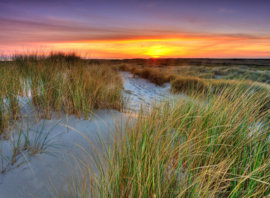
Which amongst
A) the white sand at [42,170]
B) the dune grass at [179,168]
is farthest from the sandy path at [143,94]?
the white sand at [42,170]

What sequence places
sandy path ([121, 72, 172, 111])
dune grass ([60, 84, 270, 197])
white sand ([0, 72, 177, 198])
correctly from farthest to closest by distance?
1. sandy path ([121, 72, 172, 111])
2. white sand ([0, 72, 177, 198])
3. dune grass ([60, 84, 270, 197])

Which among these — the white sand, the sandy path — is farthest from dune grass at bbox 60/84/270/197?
the sandy path

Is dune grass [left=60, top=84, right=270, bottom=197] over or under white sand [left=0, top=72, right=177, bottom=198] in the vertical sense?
over

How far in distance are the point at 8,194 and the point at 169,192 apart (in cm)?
130

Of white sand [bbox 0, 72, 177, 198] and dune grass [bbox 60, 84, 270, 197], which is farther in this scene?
white sand [bbox 0, 72, 177, 198]

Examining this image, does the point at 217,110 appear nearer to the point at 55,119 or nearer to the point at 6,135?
the point at 55,119

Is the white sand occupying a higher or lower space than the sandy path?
lower

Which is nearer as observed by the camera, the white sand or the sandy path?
the white sand

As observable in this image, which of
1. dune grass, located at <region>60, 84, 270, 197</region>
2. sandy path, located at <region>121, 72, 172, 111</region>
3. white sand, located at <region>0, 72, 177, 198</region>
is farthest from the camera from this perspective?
sandy path, located at <region>121, 72, 172, 111</region>

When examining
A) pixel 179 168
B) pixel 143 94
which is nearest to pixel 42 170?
pixel 179 168

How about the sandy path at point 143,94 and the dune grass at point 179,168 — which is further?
the sandy path at point 143,94

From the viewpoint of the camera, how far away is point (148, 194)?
1124 millimetres

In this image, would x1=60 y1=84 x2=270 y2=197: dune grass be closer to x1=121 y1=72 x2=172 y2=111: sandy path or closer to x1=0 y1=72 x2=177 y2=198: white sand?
x1=0 y1=72 x2=177 y2=198: white sand

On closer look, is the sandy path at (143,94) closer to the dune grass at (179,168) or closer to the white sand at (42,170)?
the dune grass at (179,168)
